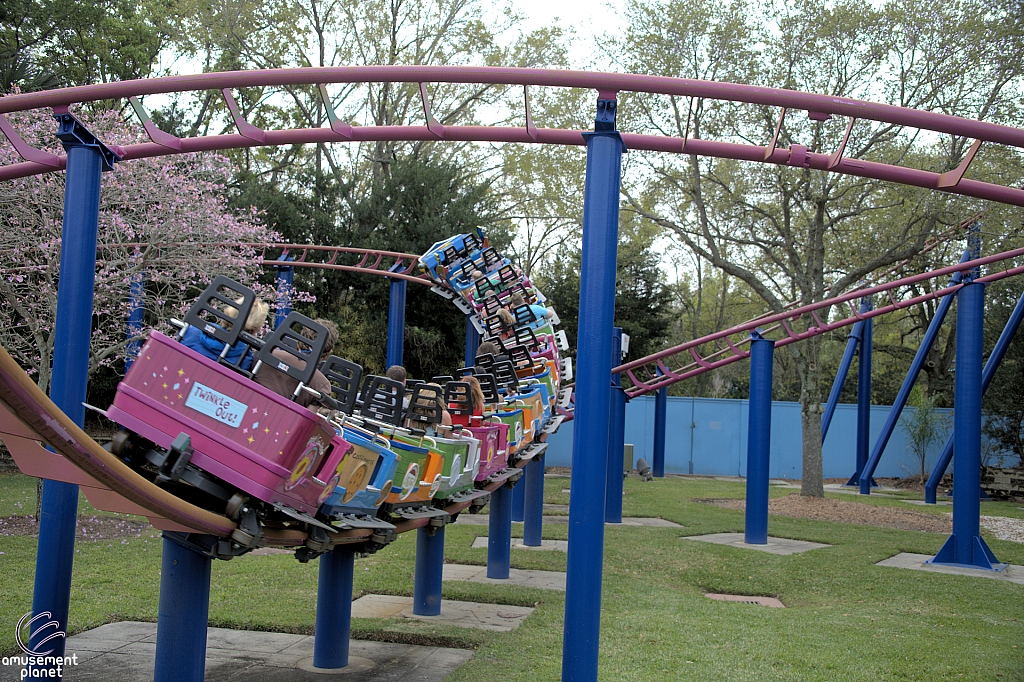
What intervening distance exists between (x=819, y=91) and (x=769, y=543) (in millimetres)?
8686

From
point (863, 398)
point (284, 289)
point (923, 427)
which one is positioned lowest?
point (923, 427)

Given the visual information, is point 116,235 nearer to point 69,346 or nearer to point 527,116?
point 69,346

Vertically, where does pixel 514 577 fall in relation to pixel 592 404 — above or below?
below

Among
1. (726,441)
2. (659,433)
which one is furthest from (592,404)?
(726,441)

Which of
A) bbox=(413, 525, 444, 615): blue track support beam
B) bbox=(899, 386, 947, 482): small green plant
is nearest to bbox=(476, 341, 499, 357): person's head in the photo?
bbox=(413, 525, 444, 615): blue track support beam

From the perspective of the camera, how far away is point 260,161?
2561cm

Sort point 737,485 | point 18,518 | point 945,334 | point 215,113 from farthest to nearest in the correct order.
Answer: point 945,334
point 215,113
point 737,485
point 18,518

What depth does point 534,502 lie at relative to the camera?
34.0ft

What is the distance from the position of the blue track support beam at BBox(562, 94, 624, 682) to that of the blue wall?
1882 centimetres

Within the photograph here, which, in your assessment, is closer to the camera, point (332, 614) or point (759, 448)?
point (332, 614)

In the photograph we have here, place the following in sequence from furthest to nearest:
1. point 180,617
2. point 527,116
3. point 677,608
A: point 677,608, point 527,116, point 180,617

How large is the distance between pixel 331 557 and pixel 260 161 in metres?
22.3

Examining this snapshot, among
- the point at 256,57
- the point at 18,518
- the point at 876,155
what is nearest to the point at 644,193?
the point at 876,155

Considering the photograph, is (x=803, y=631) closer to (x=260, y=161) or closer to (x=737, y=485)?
(x=737, y=485)
